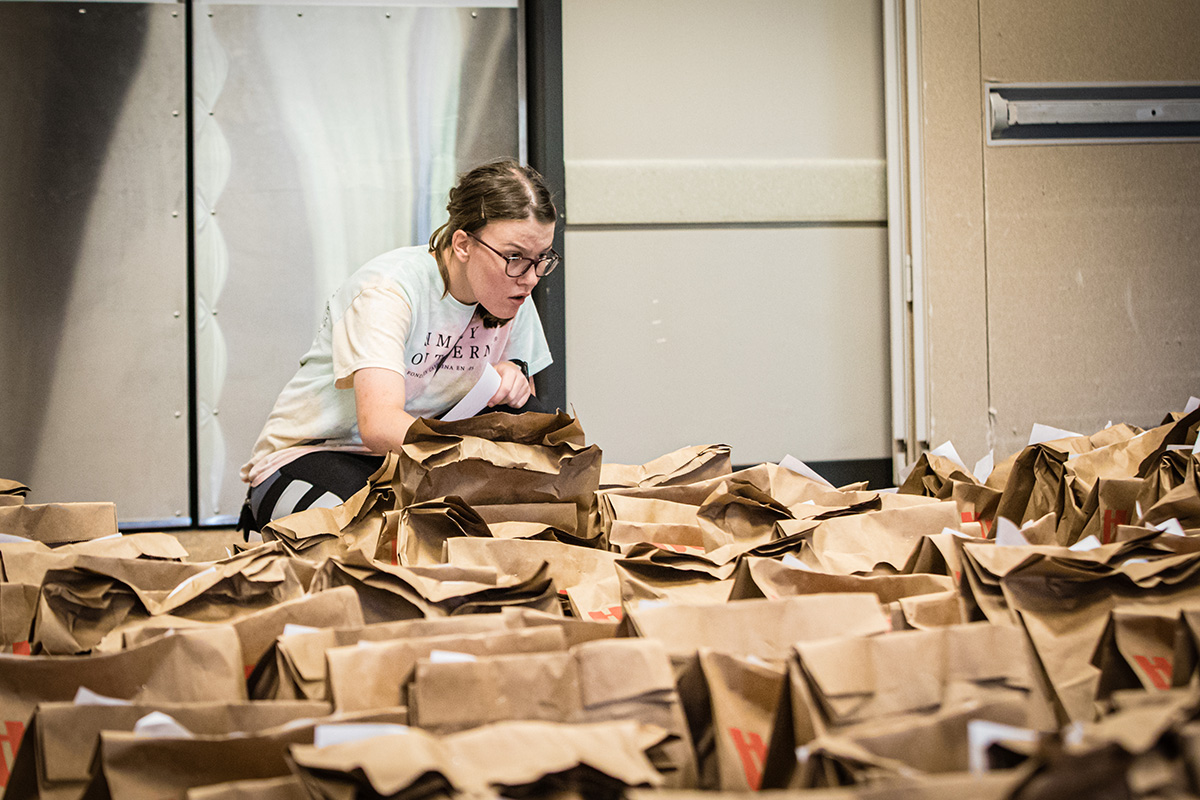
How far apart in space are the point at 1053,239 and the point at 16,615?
2.86 metres

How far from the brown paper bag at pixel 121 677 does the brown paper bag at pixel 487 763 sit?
15cm

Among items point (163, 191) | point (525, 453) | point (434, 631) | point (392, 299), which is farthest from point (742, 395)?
point (434, 631)

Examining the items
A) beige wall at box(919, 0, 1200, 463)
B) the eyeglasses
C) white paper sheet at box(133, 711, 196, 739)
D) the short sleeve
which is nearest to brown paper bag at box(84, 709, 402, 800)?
white paper sheet at box(133, 711, 196, 739)

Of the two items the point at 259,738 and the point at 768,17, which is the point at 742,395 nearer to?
the point at 768,17

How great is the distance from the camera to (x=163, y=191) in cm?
259

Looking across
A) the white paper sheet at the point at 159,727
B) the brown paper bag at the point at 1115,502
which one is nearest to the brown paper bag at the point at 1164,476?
the brown paper bag at the point at 1115,502

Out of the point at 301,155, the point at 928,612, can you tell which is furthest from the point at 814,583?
the point at 301,155

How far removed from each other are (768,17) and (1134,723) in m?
2.71

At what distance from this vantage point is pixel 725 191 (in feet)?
9.16

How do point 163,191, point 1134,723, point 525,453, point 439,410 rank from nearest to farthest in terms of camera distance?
1. point 1134,723
2. point 525,453
3. point 439,410
4. point 163,191

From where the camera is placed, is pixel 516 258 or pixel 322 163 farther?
pixel 322 163

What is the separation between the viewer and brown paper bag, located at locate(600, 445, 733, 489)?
109 centimetres

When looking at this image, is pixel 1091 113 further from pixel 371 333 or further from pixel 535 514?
pixel 535 514

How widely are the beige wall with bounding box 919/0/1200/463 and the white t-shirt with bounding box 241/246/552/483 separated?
1.66 metres
